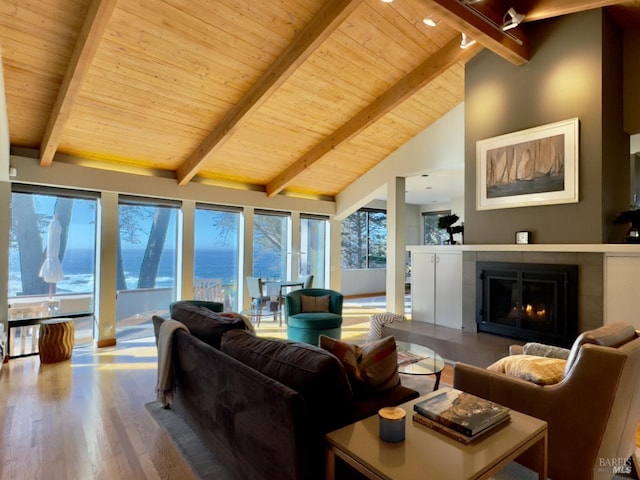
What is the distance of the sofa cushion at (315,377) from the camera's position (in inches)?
58.9

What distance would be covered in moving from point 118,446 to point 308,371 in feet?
5.88

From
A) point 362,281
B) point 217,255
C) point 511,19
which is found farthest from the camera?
point 362,281

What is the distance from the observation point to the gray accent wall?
3484 millimetres

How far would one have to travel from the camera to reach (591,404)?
175 centimetres

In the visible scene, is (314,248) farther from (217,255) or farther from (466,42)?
(466,42)

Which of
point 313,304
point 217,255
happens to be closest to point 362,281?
point 217,255

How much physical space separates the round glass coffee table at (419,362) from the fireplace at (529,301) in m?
1.35

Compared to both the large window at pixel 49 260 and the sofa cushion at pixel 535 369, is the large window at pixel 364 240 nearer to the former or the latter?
the large window at pixel 49 260

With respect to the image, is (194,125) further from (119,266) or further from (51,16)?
(119,266)

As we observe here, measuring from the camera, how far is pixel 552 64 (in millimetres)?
3803

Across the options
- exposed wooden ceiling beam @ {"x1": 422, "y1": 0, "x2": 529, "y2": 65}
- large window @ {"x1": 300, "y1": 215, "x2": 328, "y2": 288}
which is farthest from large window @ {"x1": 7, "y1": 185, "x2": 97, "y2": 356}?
exposed wooden ceiling beam @ {"x1": 422, "y1": 0, "x2": 529, "y2": 65}

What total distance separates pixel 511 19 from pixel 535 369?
3.41 meters

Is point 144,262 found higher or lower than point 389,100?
lower

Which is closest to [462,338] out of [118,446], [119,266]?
[118,446]
